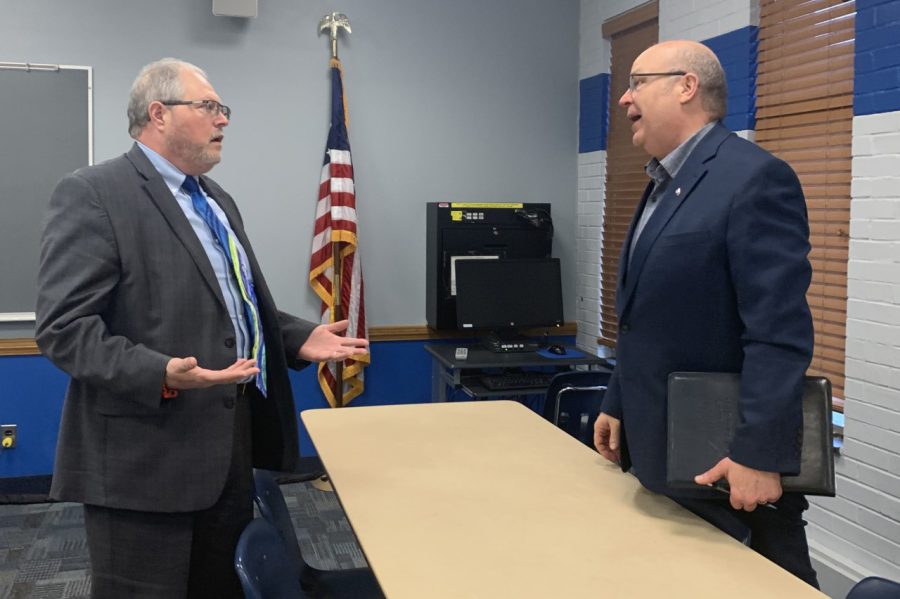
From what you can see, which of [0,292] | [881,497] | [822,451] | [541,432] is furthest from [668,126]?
[0,292]

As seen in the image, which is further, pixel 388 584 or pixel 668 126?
pixel 668 126

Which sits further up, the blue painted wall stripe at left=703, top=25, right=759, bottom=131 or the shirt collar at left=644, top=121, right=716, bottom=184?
the blue painted wall stripe at left=703, top=25, right=759, bottom=131

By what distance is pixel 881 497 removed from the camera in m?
2.88

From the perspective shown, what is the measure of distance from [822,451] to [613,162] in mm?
3191

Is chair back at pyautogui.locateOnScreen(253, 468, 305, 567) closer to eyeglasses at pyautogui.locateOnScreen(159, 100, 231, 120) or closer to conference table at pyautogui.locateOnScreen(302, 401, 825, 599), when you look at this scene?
conference table at pyautogui.locateOnScreen(302, 401, 825, 599)

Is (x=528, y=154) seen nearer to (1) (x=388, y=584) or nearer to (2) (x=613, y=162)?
(2) (x=613, y=162)

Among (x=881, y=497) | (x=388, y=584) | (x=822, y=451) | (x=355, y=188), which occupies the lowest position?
(x=881, y=497)

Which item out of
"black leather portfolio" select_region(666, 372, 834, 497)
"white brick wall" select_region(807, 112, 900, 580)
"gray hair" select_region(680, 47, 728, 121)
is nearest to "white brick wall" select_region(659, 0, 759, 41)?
"white brick wall" select_region(807, 112, 900, 580)

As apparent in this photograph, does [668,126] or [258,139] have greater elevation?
[258,139]

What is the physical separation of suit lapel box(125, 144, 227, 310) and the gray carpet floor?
1395 mm

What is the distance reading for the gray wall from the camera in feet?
13.9

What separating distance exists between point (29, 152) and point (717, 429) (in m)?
3.68

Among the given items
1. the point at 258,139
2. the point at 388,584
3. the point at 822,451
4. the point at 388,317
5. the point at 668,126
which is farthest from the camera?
the point at 388,317

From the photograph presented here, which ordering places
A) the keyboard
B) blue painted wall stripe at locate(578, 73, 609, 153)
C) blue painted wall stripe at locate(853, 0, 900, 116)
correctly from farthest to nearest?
blue painted wall stripe at locate(578, 73, 609, 153), the keyboard, blue painted wall stripe at locate(853, 0, 900, 116)
